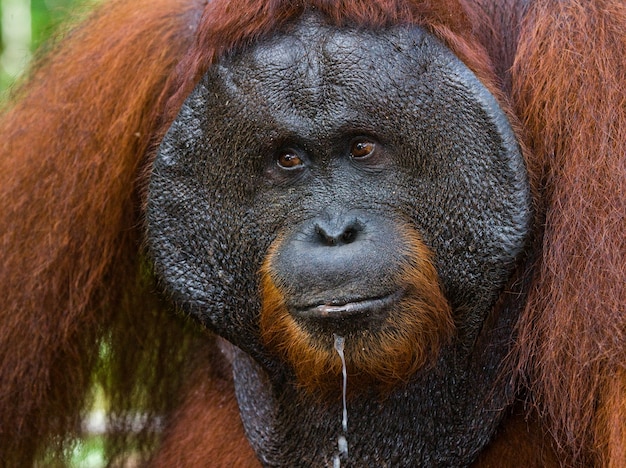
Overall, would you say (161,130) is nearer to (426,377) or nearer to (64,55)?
(64,55)

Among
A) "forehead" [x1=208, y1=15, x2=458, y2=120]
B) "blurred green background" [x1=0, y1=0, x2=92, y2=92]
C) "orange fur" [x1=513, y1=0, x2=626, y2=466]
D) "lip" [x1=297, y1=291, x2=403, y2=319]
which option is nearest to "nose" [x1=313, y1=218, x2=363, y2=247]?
"lip" [x1=297, y1=291, x2=403, y2=319]

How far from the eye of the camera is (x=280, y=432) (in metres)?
2.68

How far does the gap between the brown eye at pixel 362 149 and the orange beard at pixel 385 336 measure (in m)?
0.20

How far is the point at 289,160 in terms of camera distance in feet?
7.88

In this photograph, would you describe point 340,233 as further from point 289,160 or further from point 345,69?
point 345,69

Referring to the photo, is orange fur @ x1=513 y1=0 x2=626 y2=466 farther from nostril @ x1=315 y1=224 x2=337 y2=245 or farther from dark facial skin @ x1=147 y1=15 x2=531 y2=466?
Result: nostril @ x1=315 y1=224 x2=337 y2=245

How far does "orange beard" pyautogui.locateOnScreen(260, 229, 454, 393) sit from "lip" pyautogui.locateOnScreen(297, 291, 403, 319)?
28 mm

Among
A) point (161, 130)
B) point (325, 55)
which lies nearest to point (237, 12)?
point (325, 55)

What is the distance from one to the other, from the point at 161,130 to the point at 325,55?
1.77ft

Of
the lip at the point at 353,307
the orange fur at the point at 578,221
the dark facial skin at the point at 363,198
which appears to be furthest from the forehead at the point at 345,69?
the lip at the point at 353,307

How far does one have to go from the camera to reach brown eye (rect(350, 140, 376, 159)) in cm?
237

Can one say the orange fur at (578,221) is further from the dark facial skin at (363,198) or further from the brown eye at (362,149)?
the brown eye at (362,149)

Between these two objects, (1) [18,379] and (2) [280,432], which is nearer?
(2) [280,432]

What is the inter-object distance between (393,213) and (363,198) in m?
0.08
